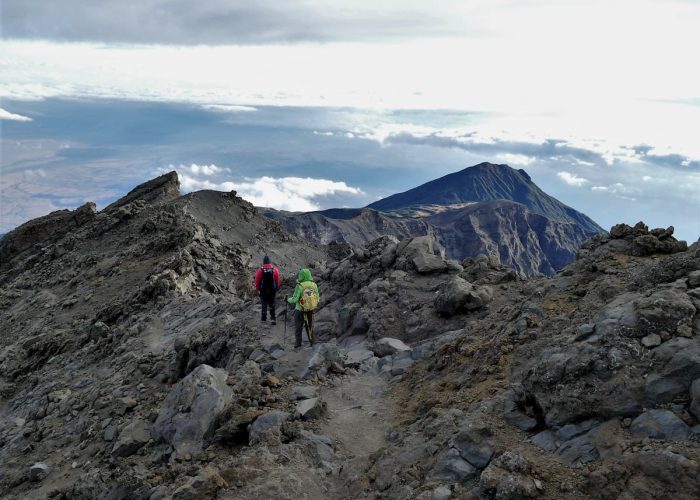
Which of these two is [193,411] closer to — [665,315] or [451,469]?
[451,469]

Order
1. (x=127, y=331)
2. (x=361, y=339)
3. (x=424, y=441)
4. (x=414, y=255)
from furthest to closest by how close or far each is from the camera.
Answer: (x=127, y=331)
(x=414, y=255)
(x=361, y=339)
(x=424, y=441)

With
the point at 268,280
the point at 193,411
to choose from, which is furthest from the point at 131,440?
the point at 268,280

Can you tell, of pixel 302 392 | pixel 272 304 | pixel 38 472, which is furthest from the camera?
pixel 272 304

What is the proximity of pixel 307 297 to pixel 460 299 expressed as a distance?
210 inches

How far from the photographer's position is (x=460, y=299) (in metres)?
18.5

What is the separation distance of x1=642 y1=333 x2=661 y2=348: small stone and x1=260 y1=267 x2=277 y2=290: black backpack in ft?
46.7

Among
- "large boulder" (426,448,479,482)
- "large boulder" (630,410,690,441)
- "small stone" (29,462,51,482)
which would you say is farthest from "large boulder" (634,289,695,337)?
"small stone" (29,462,51,482)

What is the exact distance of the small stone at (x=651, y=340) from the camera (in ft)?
28.9

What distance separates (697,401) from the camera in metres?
7.71

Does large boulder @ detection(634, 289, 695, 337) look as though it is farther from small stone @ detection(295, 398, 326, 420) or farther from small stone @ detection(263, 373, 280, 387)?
small stone @ detection(263, 373, 280, 387)

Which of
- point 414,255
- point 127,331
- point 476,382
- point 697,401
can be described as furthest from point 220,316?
point 697,401

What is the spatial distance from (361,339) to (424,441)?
882 cm

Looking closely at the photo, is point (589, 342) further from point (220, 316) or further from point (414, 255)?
point (220, 316)

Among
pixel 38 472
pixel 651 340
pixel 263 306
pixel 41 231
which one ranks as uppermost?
pixel 651 340
